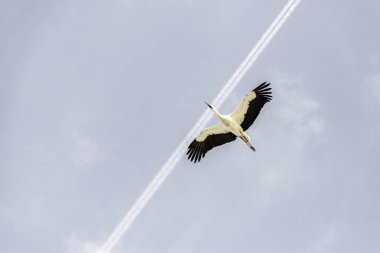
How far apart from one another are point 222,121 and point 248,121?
2.70m

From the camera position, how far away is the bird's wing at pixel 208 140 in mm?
117500

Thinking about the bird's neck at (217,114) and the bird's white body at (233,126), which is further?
the bird's neck at (217,114)

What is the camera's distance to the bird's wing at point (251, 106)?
370 feet

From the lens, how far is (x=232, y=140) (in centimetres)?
11856

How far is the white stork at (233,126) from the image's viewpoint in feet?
372

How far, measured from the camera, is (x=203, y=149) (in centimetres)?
11781

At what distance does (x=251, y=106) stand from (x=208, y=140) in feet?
22.5

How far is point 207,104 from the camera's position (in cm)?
11575

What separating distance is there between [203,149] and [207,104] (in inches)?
203

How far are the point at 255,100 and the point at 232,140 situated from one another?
6793 millimetres

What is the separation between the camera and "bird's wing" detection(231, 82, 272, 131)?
112812 mm

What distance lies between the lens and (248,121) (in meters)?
116

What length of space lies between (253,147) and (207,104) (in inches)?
262

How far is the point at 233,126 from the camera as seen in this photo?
380 ft
